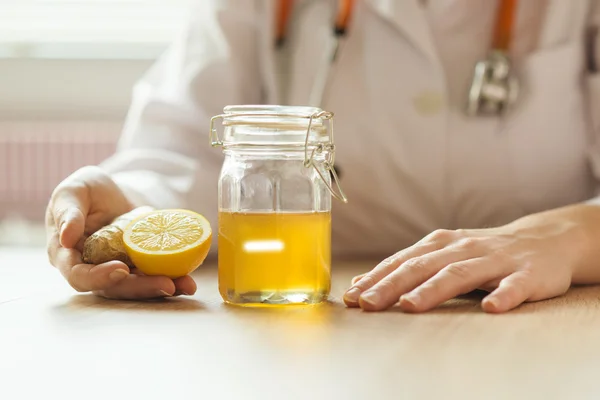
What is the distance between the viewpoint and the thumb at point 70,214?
85 centimetres

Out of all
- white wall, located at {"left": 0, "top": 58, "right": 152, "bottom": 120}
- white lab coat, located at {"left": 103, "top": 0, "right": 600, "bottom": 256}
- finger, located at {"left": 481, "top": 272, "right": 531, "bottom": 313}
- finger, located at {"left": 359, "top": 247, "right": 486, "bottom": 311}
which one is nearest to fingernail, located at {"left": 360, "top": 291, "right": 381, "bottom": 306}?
finger, located at {"left": 359, "top": 247, "right": 486, "bottom": 311}

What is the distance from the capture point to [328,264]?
847 millimetres

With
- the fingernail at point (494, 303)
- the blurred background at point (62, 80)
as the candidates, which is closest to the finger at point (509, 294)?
the fingernail at point (494, 303)

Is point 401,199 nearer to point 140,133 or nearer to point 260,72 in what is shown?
point 260,72

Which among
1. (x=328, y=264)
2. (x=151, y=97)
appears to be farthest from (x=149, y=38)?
(x=328, y=264)

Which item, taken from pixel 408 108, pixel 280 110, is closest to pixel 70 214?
pixel 280 110

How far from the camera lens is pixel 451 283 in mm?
818

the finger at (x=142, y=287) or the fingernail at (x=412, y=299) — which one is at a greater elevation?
the fingernail at (x=412, y=299)

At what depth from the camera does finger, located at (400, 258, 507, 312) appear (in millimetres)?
799

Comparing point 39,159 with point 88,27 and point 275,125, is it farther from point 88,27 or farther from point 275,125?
point 275,125

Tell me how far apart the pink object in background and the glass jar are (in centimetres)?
154

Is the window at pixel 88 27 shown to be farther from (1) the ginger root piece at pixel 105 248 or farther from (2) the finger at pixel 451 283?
(2) the finger at pixel 451 283

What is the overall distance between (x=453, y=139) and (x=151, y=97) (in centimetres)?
48

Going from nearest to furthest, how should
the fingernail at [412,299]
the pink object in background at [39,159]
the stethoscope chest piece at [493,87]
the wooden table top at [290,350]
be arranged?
the wooden table top at [290,350] → the fingernail at [412,299] → the stethoscope chest piece at [493,87] → the pink object in background at [39,159]
